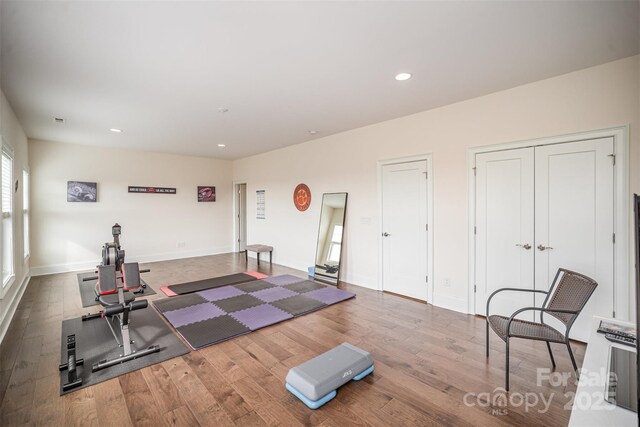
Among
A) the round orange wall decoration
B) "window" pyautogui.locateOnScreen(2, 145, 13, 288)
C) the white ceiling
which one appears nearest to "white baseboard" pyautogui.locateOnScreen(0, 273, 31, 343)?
"window" pyautogui.locateOnScreen(2, 145, 13, 288)

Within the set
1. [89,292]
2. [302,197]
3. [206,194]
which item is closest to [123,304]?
[89,292]

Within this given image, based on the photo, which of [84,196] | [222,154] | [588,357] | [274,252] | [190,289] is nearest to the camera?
[588,357]

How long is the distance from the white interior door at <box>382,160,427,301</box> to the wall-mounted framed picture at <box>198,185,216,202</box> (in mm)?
5649

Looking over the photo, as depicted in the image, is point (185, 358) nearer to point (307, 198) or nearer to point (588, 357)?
point (588, 357)

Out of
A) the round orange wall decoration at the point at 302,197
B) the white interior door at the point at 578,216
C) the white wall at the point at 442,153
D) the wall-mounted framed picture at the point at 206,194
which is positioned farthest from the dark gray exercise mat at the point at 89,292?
the white interior door at the point at 578,216

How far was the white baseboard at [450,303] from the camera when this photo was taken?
394 centimetres

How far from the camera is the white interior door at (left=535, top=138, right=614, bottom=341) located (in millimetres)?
2898

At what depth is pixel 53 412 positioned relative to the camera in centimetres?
207

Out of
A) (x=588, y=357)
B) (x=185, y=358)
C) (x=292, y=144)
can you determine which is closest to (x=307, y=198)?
(x=292, y=144)

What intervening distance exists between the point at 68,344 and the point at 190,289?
2.08m

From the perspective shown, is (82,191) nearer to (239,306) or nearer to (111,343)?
(111,343)

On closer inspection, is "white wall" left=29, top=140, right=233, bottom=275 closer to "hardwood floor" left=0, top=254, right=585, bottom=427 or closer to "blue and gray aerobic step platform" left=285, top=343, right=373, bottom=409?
"hardwood floor" left=0, top=254, right=585, bottom=427

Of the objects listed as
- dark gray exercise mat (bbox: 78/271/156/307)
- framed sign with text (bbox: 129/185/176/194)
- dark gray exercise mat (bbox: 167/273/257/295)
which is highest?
framed sign with text (bbox: 129/185/176/194)

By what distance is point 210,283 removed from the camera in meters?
5.39
